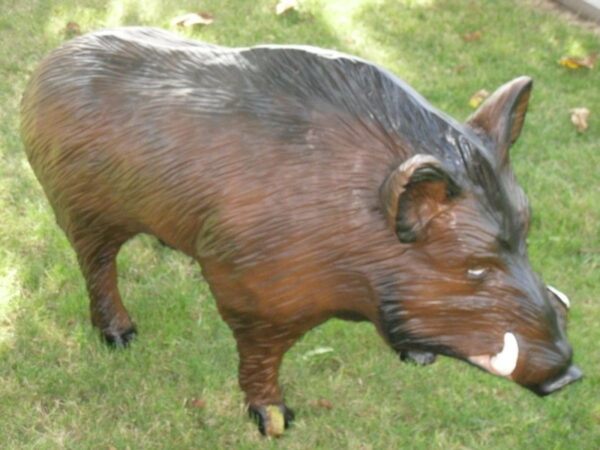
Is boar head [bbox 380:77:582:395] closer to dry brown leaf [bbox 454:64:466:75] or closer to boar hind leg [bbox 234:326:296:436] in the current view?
boar hind leg [bbox 234:326:296:436]

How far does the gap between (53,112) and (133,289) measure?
3.52 ft

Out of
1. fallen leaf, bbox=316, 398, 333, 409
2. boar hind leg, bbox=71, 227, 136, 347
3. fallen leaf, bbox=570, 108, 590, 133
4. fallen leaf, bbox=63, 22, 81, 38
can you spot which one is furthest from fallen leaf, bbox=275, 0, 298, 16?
fallen leaf, bbox=316, 398, 333, 409

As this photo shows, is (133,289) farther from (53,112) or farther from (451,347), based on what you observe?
(451,347)

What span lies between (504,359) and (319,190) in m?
0.55

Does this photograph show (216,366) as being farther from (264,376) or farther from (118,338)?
(264,376)

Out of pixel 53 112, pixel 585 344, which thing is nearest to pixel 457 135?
pixel 53 112

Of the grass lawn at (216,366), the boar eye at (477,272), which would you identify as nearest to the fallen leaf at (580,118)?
the grass lawn at (216,366)

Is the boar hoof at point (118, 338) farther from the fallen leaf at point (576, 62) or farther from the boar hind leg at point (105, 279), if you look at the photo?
the fallen leaf at point (576, 62)

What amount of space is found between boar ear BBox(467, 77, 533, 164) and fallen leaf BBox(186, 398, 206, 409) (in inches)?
50.7

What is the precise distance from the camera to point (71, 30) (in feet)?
15.7

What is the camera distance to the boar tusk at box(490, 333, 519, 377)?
183 cm

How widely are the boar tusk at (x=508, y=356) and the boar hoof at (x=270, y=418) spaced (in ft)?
2.93

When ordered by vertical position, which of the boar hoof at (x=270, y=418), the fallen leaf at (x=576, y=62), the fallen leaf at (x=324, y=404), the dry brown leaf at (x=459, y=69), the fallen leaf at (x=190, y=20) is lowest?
the fallen leaf at (x=324, y=404)

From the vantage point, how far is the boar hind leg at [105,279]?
2.40 m
